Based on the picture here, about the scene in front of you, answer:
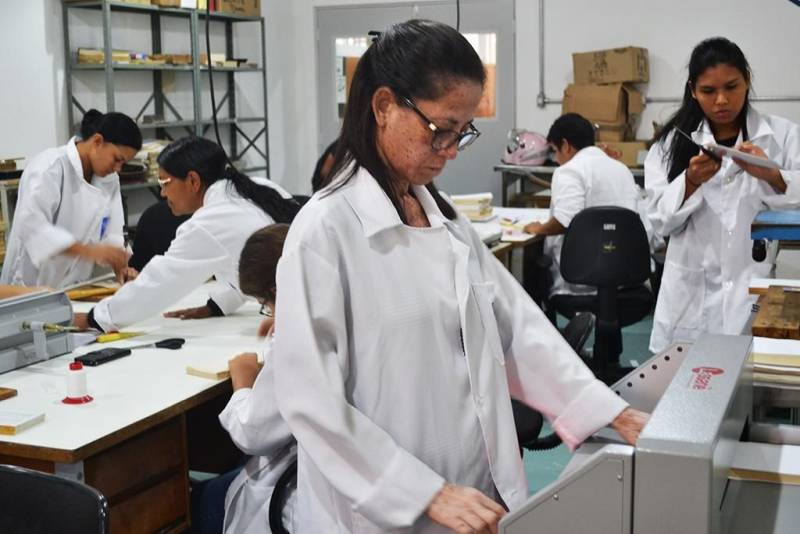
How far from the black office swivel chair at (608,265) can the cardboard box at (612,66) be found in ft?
9.26

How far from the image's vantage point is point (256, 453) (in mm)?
2057

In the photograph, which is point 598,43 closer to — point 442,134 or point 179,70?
point 179,70

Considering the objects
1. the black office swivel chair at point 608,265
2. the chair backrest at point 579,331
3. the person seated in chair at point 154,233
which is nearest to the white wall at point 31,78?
the person seated in chair at point 154,233

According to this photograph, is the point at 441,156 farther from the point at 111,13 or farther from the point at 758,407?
the point at 111,13

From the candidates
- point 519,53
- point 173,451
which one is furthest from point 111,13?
point 173,451

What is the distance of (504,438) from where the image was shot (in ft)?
4.54

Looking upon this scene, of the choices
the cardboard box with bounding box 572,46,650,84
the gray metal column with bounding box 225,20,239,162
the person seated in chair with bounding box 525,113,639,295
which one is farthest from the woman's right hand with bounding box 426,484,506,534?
the gray metal column with bounding box 225,20,239,162

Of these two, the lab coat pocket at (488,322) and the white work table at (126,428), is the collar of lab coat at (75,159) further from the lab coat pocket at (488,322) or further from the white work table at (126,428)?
the lab coat pocket at (488,322)

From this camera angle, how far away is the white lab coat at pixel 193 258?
290 centimetres

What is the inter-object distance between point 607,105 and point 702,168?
4307mm

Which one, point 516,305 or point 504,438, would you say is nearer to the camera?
point 504,438

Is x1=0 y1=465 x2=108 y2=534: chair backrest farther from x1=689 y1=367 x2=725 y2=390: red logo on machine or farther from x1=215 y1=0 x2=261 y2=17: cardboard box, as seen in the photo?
x1=215 y1=0 x2=261 y2=17: cardboard box

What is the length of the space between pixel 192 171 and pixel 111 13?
152 inches

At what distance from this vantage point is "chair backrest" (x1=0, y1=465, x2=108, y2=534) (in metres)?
1.43
